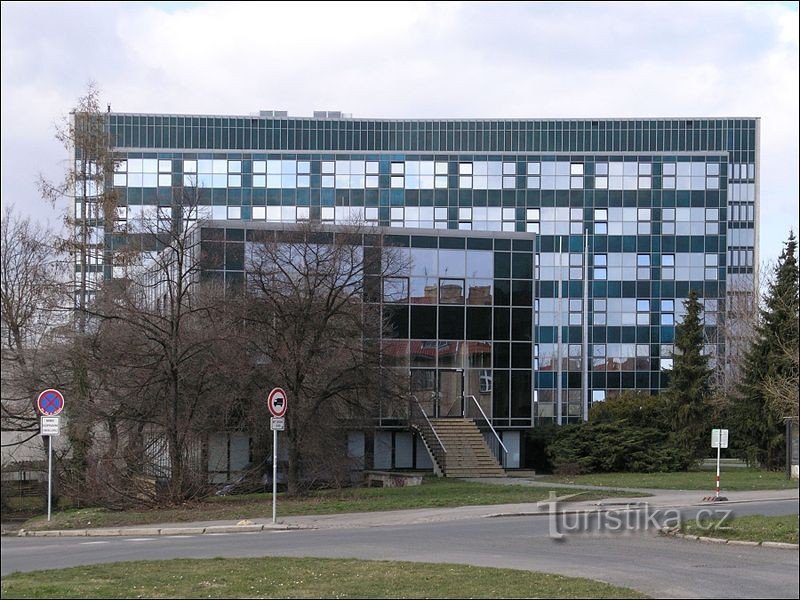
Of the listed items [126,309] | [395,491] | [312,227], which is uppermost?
[312,227]

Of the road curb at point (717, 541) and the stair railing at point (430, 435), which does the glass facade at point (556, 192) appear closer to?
the stair railing at point (430, 435)

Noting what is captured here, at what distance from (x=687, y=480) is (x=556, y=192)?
45758 millimetres

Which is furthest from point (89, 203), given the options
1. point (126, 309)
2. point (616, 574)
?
point (616, 574)

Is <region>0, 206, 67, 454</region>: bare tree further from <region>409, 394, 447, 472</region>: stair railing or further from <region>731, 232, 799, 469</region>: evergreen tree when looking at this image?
<region>731, 232, 799, 469</region>: evergreen tree

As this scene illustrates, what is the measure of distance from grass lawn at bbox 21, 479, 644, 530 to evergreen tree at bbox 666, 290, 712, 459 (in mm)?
20193

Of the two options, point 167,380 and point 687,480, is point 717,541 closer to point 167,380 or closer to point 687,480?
point 167,380

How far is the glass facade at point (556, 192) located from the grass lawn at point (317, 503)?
1809 inches

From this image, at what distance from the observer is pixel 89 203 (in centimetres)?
3947

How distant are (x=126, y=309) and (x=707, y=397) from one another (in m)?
32.5

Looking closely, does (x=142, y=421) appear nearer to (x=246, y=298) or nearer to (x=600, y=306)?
(x=246, y=298)

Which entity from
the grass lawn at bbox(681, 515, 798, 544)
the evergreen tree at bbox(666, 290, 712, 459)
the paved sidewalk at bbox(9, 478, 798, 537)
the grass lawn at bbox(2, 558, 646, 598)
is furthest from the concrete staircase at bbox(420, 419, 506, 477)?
the grass lawn at bbox(2, 558, 646, 598)

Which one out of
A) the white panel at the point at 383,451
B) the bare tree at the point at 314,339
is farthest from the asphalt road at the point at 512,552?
the white panel at the point at 383,451

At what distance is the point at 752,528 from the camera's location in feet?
64.8

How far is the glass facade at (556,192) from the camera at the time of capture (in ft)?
261
